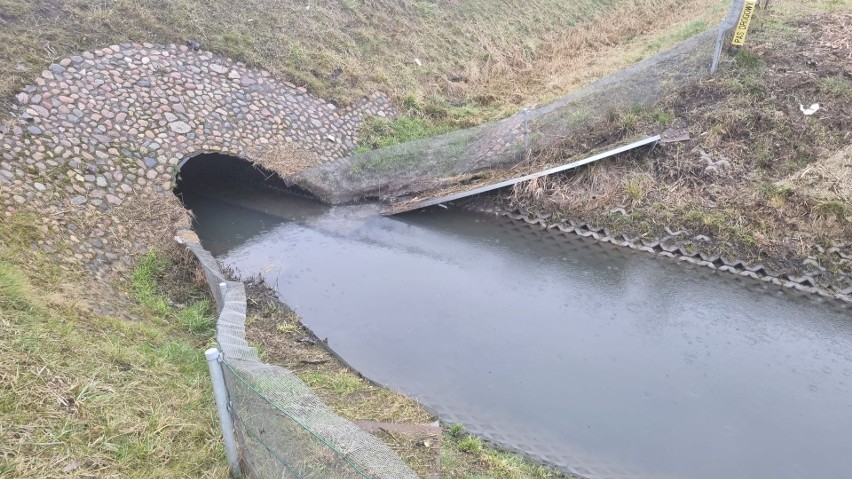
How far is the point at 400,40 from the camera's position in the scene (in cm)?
1823

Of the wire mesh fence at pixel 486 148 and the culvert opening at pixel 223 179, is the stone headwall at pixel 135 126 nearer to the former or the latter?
the culvert opening at pixel 223 179

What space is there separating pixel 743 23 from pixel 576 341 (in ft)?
30.6

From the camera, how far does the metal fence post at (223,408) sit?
442 centimetres

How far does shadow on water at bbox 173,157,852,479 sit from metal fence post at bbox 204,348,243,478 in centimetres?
353

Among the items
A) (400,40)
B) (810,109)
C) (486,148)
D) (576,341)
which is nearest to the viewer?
(576,341)

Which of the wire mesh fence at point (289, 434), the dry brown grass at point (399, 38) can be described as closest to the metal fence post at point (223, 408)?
the wire mesh fence at point (289, 434)

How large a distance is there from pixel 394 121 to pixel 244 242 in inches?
220

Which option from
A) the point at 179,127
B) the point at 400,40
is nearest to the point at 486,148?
the point at 400,40

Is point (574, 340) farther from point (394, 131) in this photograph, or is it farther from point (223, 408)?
point (394, 131)

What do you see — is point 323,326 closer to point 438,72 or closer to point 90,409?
point 90,409

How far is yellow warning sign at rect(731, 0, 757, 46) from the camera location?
1330cm

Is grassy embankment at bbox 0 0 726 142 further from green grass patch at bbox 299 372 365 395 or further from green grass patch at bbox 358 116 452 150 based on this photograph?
green grass patch at bbox 299 372 365 395

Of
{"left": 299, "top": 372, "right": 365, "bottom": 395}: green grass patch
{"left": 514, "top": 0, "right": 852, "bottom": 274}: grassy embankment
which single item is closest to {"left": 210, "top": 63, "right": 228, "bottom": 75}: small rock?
{"left": 514, "top": 0, "right": 852, "bottom": 274}: grassy embankment

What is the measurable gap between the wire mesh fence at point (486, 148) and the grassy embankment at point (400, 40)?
1.44 m
